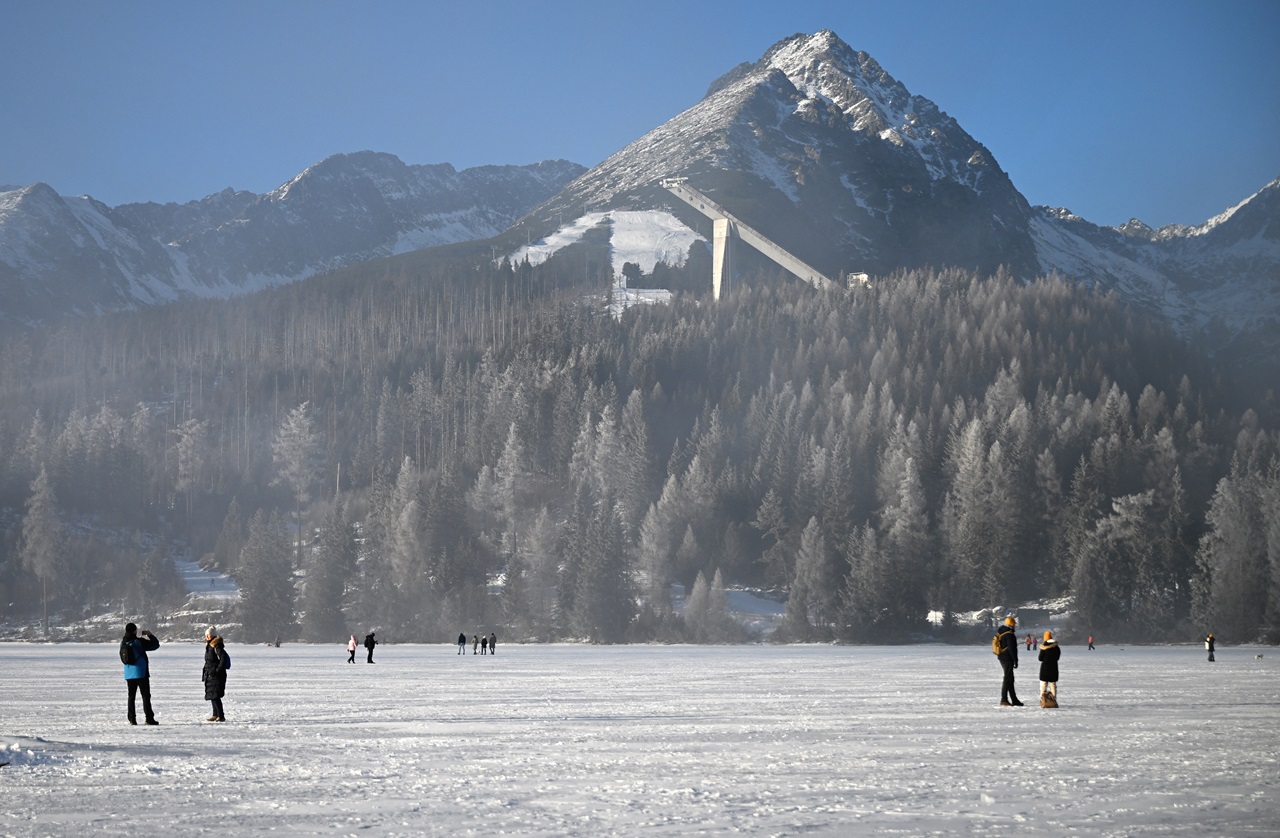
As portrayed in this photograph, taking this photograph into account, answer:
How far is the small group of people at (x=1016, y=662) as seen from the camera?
26.9 m

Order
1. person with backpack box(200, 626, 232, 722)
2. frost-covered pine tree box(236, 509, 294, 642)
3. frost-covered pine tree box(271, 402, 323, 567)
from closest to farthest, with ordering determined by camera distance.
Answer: person with backpack box(200, 626, 232, 722), frost-covered pine tree box(236, 509, 294, 642), frost-covered pine tree box(271, 402, 323, 567)

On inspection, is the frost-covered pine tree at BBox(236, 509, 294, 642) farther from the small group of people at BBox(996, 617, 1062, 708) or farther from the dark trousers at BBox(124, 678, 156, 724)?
the small group of people at BBox(996, 617, 1062, 708)

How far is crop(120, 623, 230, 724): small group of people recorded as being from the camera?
23984mm

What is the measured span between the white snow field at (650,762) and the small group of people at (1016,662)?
704mm

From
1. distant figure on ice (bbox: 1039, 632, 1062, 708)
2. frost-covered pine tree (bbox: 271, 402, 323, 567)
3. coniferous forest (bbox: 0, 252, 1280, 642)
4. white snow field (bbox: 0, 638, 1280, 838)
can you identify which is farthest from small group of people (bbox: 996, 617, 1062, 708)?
frost-covered pine tree (bbox: 271, 402, 323, 567)

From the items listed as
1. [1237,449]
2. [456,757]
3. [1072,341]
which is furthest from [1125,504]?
[456,757]

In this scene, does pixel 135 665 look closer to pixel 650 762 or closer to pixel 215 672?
pixel 215 672

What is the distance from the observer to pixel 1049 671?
2688 cm

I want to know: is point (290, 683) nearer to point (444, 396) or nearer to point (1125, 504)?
point (1125, 504)

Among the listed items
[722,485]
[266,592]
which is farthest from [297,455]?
[722,485]

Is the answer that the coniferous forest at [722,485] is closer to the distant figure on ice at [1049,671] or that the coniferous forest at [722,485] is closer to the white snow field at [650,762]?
the white snow field at [650,762]

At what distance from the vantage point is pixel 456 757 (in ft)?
63.3

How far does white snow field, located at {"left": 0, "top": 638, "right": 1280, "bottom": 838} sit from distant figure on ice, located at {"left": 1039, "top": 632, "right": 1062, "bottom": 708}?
0.77 meters

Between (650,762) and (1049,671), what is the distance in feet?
39.9
